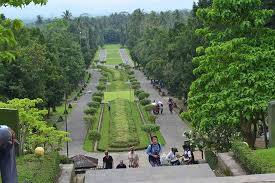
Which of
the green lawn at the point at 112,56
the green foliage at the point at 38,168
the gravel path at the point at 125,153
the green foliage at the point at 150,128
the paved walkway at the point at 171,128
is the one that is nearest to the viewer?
the green foliage at the point at 38,168

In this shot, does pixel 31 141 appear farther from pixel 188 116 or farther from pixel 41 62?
pixel 41 62

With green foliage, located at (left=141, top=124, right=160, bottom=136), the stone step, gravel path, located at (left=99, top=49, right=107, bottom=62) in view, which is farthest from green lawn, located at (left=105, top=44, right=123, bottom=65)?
the stone step

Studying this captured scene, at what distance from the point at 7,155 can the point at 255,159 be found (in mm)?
6586

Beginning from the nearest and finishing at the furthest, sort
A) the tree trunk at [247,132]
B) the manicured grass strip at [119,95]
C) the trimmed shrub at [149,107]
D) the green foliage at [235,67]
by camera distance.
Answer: the green foliage at [235,67], the tree trunk at [247,132], the trimmed shrub at [149,107], the manicured grass strip at [119,95]

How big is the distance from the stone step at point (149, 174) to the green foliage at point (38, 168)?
0.75 metres

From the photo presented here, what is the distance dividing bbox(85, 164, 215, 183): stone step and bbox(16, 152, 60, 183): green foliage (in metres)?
0.75

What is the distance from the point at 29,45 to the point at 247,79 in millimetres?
25060

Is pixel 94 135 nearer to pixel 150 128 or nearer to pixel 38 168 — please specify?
pixel 150 128

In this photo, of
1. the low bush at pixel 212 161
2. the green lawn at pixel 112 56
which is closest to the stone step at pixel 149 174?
the low bush at pixel 212 161

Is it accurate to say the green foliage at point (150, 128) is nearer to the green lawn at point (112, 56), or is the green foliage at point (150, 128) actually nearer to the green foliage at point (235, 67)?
the green foliage at point (235, 67)

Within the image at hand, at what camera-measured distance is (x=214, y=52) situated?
714 inches

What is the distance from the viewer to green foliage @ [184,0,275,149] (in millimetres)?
17078

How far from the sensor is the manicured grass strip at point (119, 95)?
197ft

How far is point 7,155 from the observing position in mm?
4801
